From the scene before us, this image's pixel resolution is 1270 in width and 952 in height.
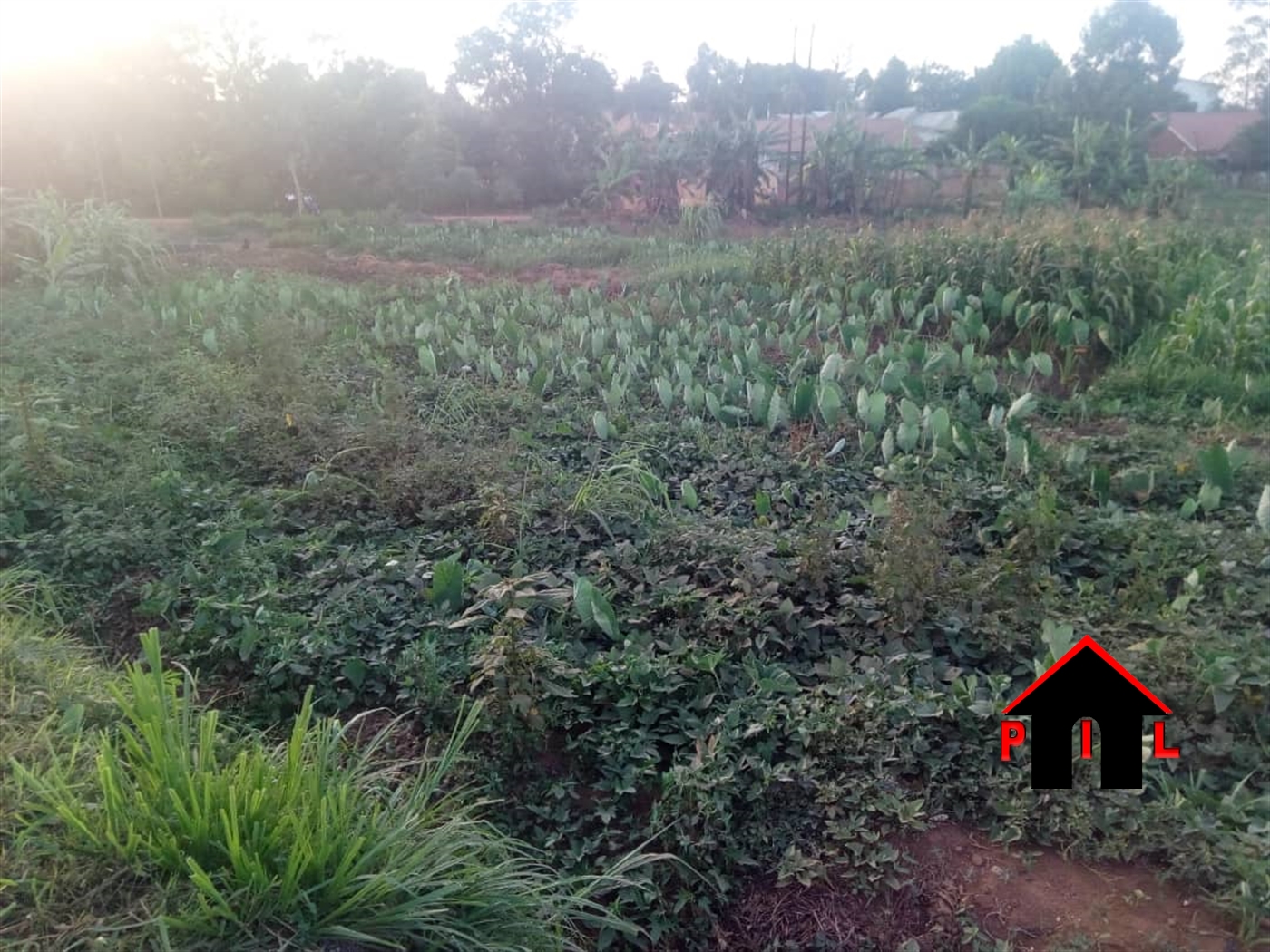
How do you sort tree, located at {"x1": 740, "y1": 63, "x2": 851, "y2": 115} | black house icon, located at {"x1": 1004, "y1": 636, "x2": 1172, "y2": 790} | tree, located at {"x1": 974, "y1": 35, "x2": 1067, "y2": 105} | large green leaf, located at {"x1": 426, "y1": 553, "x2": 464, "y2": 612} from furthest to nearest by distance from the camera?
tree, located at {"x1": 740, "y1": 63, "x2": 851, "y2": 115} < tree, located at {"x1": 974, "y1": 35, "x2": 1067, "y2": 105} < large green leaf, located at {"x1": 426, "y1": 553, "x2": 464, "y2": 612} < black house icon, located at {"x1": 1004, "y1": 636, "x2": 1172, "y2": 790}

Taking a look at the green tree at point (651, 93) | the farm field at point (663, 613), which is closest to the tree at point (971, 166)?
the farm field at point (663, 613)

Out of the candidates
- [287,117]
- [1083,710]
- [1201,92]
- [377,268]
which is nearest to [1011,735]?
[1083,710]

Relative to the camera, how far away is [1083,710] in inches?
105

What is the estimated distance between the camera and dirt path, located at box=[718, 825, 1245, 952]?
7.17 feet

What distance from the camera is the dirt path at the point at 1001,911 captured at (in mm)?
2186

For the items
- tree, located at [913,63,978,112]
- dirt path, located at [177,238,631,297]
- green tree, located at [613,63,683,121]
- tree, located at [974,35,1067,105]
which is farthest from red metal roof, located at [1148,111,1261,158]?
dirt path, located at [177,238,631,297]

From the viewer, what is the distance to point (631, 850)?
251 centimetres

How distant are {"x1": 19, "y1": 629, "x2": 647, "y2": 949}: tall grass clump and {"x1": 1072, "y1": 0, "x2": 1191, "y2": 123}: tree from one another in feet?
99.7

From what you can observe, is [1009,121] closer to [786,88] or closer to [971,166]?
[971,166]

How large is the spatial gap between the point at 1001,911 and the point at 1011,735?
537 mm

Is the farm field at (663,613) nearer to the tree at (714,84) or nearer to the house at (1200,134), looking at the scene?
the house at (1200,134)

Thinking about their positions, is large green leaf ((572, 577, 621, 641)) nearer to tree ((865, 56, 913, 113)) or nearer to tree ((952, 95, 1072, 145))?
tree ((952, 95, 1072, 145))

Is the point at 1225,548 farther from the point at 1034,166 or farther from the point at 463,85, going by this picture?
the point at 463,85

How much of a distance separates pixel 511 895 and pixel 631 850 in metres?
0.49
